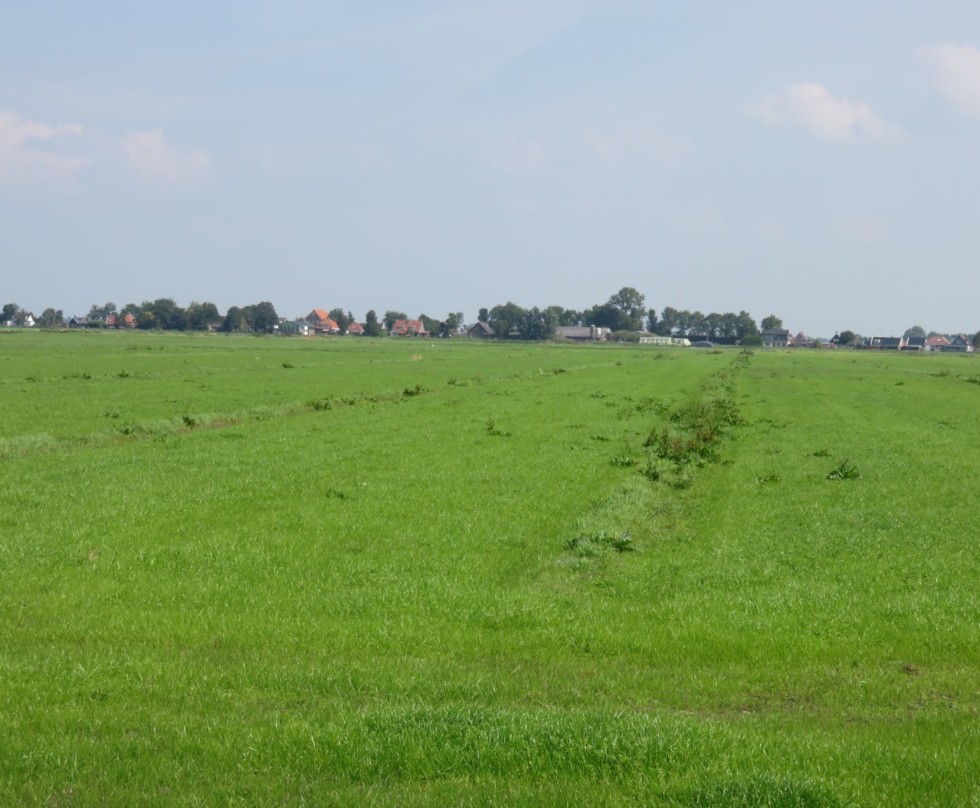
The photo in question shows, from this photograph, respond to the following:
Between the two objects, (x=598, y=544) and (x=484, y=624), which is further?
(x=598, y=544)

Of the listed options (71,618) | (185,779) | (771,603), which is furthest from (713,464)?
(185,779)

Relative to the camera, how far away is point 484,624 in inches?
466

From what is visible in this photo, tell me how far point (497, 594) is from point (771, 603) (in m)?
3.71

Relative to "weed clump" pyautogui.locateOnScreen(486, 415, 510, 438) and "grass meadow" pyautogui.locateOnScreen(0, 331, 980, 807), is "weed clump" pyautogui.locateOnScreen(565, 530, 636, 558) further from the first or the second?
Answer: "weed clump" pyautogui.locateOnScreen(486, 415, 510, 438)

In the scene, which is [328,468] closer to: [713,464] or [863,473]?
[713,464]

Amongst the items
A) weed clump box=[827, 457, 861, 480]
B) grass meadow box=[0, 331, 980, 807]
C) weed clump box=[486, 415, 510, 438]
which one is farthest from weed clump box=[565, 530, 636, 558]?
weed clump box=[486, 415, 510, 438]

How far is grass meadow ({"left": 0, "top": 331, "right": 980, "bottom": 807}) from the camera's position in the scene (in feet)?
23.5

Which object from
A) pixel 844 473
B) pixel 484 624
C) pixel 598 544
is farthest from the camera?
pixel 844 473

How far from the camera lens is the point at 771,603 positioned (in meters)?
12.8

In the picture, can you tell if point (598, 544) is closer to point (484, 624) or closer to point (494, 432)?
point (484, 624)

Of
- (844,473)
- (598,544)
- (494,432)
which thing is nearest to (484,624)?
(598,544)

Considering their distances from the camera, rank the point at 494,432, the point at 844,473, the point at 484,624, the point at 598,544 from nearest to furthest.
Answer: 1. the point at 484,624
2. the point at 598,544
3. the point at 844,473
4. the point at 494,432

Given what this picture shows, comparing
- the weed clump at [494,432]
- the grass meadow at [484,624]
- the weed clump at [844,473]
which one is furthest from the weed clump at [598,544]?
the weed clump at [494,432]

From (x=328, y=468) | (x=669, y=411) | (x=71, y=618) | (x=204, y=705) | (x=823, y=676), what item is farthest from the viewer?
(x=669, y=411)
